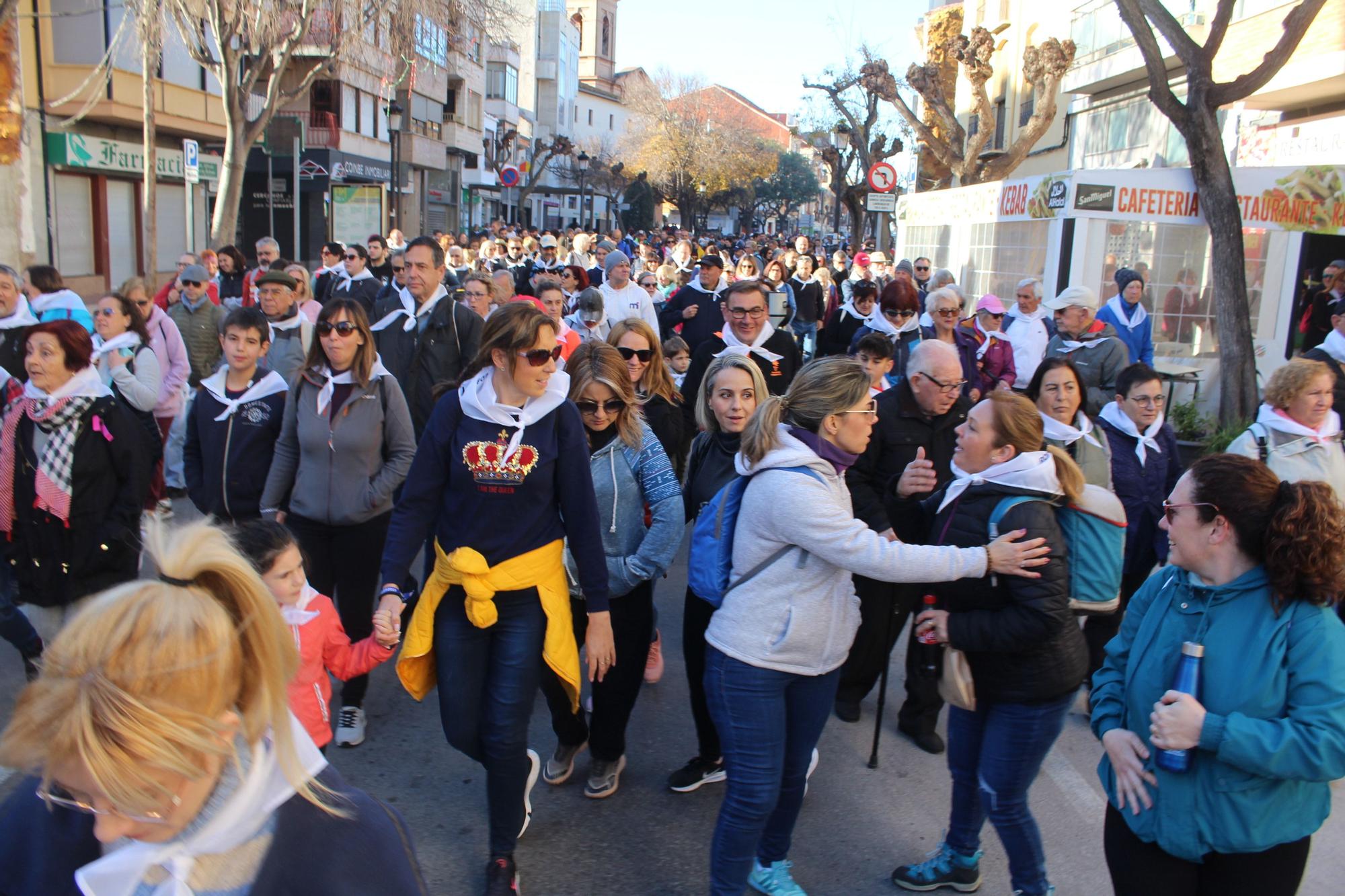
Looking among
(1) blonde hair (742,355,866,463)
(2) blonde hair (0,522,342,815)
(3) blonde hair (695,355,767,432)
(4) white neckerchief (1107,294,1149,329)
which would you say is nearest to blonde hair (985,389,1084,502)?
(1) blonde hair (742,355,866,463)

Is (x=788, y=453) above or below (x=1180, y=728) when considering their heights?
above

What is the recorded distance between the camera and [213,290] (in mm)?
10492

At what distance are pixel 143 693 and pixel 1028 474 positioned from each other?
97.5 inches

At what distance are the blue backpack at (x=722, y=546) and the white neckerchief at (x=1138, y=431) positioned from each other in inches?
103

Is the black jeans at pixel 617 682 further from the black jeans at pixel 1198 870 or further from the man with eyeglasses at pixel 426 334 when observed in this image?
the man with eyeglasses at pixel 426 334

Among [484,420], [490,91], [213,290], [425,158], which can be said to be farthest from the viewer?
[490,91]

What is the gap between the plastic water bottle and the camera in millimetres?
2318

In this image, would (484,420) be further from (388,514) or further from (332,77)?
(332,77)

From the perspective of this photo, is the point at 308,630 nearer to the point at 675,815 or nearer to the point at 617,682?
the point at 617,682

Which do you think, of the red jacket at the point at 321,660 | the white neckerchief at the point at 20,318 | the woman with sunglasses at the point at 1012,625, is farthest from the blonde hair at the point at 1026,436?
the white neckerchief at the point at 20,318

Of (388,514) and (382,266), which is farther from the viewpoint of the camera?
(382,266)

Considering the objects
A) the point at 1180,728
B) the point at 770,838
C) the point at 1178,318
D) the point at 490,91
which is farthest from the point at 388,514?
the point at 490,91

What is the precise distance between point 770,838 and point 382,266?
11581 mm

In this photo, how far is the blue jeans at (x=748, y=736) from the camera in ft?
10.1
